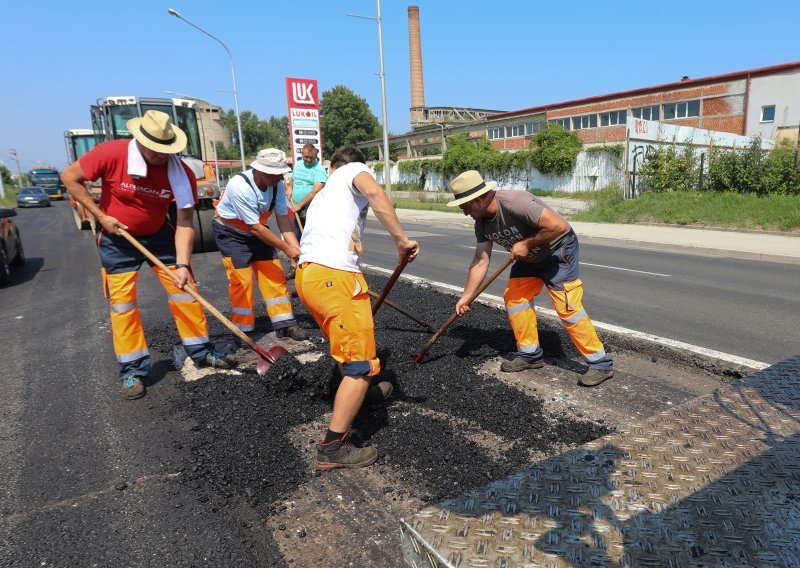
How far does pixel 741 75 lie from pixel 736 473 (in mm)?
33797

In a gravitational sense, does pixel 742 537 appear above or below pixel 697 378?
above

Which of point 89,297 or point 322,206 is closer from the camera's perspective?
point 322,206

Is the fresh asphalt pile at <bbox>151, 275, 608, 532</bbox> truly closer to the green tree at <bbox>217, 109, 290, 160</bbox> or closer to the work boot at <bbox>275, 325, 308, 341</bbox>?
the work boot at <bbox>275, 325, 308, 341</bbox>

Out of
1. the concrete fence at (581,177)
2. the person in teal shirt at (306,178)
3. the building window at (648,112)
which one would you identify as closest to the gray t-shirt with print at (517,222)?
the person in teal shirt at (306,178)

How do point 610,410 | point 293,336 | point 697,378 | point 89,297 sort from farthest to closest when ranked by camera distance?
point 89,297 → point 293,336 → point 697,378 → point 610,410

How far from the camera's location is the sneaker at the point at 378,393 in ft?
11.4

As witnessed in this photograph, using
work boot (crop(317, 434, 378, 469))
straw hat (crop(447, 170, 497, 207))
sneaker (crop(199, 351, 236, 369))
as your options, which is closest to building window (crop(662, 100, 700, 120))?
straw hat (crop(447, 170, 497, 207))

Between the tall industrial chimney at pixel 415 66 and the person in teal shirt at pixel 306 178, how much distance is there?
50936mm

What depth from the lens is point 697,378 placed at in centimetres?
400

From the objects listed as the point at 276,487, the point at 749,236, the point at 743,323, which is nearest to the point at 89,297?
the point at 276,487

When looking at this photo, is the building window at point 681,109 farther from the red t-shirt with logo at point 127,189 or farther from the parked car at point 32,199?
the parked car at point 32,199

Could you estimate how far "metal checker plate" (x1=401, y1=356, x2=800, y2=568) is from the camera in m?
1.55

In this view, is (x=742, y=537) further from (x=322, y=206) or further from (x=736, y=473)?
(x=322, y=206)

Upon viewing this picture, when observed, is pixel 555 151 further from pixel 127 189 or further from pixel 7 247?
pixel 127 189
